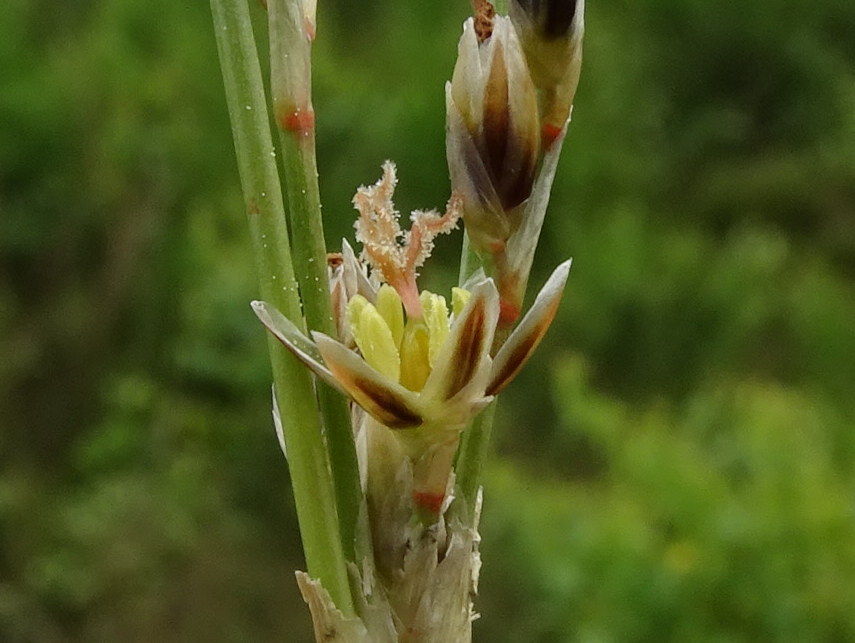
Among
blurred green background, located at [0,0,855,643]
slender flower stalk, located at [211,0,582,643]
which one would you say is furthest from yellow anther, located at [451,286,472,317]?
blurred green background, located at [0,0,855,643]

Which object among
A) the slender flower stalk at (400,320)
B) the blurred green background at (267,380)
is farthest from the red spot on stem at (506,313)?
the blurred green background at (267,380)

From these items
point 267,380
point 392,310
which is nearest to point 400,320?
point 392,310

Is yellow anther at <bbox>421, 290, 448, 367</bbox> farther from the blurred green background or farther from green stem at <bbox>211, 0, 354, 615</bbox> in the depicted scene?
the blurred green background

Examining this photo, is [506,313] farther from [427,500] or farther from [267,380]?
[267,380]

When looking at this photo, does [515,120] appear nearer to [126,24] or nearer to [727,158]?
[126,24]

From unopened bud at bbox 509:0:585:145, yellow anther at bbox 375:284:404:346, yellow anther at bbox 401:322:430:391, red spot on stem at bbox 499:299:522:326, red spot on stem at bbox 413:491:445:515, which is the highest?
unopened bud at bbox 509:0:585:145

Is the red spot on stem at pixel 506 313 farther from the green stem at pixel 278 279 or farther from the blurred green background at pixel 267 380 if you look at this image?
the blurred green background at pixel 267 380
